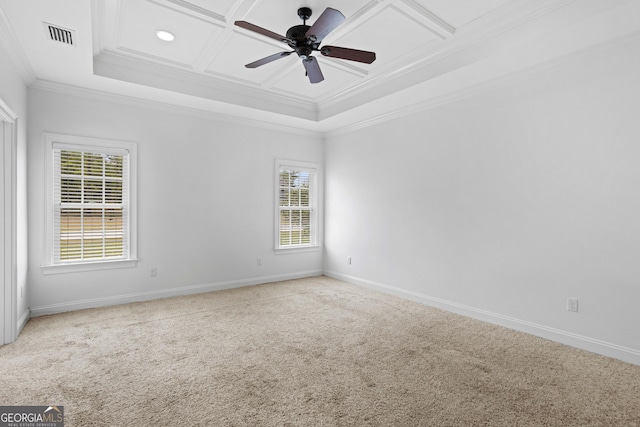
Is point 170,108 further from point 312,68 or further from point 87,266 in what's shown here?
point 312,68

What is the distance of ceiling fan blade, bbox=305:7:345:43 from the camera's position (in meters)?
2.38

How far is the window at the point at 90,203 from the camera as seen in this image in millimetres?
3957

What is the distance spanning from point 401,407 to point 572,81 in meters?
3.27

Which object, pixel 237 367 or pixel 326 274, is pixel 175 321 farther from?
pixel 326 274

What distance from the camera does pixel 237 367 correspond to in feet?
8.77

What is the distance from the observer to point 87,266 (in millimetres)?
4133

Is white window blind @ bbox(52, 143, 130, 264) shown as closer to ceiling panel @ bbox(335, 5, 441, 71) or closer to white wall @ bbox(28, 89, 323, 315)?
white wall @ bbox(28, 89, 323, 315)

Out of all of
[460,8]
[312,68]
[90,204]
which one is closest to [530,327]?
[460,8]

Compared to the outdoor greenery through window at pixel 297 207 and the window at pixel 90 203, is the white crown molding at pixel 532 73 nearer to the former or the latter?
the outdoor greenery through window at pixel 297 207

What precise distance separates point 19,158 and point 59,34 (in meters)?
1.35

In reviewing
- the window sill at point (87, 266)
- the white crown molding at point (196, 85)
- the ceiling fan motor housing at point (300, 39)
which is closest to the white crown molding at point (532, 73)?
the white crown molding at point (196, 85)

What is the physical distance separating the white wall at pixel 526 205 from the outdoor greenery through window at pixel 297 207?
136cm

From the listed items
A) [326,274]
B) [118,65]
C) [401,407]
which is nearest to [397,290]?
[326,274]

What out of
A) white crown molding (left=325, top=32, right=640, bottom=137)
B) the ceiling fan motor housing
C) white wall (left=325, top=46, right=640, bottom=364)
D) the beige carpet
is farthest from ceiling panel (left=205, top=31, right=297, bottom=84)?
the beige carpet
